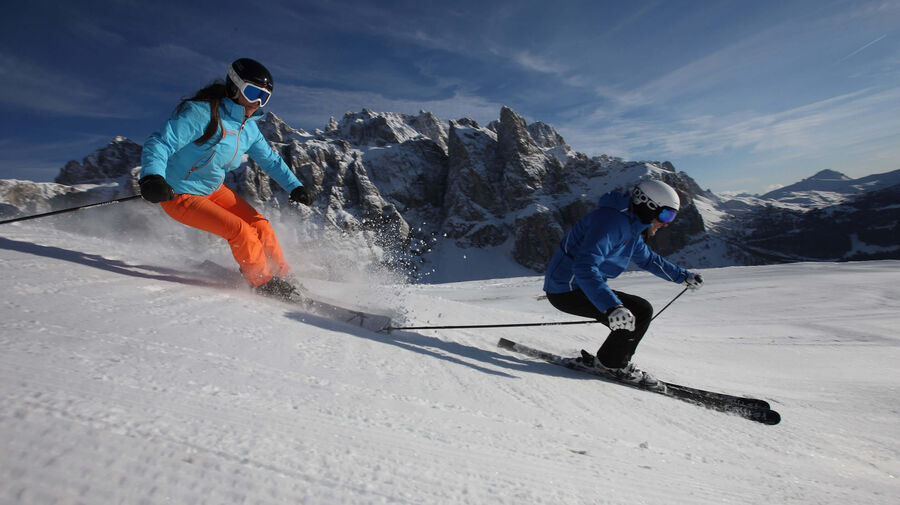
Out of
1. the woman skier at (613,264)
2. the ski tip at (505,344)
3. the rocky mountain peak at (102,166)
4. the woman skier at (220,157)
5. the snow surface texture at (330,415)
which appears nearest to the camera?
the snow surface texture at (330,415)

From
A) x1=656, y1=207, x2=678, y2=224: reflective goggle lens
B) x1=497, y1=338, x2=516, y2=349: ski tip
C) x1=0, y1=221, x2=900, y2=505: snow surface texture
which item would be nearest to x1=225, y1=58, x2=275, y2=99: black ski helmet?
x1=0, y1=221, x2=900, y2=505: snow surface texture

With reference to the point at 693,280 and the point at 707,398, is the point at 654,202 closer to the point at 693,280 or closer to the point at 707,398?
the point at 693,280

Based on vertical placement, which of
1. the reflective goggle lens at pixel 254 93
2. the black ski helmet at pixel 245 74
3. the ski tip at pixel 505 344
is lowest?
the ski tip at pixel 505 344

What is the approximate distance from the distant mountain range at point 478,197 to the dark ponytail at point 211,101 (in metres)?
84.3

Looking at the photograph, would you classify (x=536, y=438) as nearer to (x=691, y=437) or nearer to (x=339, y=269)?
(x=691, y=437)

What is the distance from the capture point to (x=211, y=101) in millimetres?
3730

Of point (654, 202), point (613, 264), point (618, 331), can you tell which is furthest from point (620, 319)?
point (654, 202)

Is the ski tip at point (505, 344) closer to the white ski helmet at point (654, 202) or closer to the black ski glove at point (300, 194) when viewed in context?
the white ski helmet at point (654, 202)

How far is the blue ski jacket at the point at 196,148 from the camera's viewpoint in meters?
3.31

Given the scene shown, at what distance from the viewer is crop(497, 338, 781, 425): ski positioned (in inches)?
125

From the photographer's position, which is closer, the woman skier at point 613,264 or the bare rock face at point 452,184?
the woman skier at point 613,264

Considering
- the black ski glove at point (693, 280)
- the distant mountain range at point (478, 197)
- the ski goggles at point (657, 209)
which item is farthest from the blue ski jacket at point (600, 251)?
the distant mountain range at point (478, 197)

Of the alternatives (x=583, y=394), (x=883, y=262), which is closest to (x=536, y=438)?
(x=583, y=394)

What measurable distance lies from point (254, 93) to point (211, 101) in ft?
1.25
